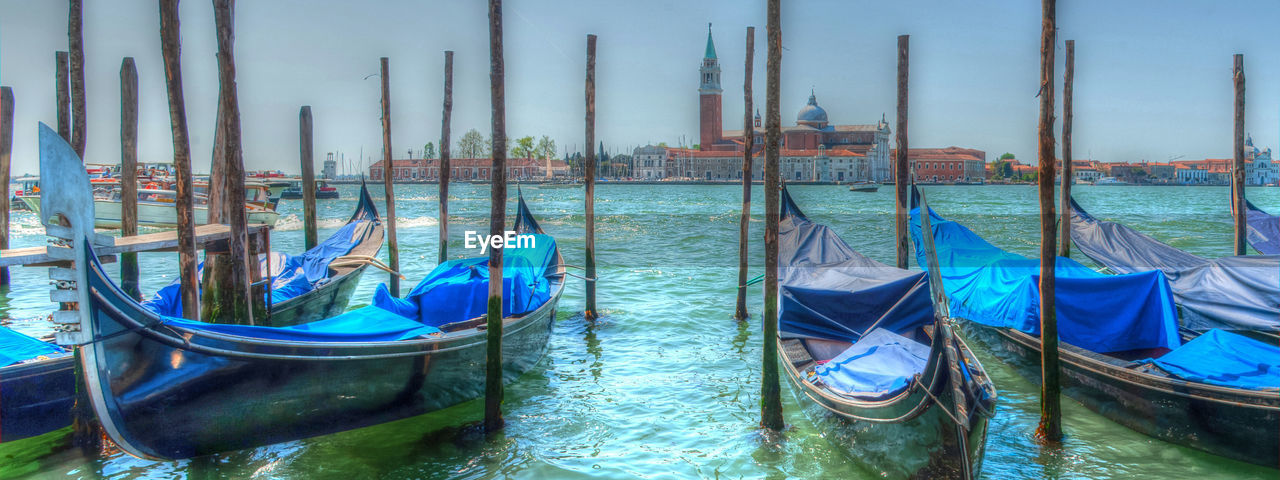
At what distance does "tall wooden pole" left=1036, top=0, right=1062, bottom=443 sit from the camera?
4.37 m

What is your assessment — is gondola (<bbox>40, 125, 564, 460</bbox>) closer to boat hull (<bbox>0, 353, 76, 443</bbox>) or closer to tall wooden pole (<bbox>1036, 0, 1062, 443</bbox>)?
boat hull (<bbox>0, 353, 76, 443</bbox>)

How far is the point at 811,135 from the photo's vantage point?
3105 inches

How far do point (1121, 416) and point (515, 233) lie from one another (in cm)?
626

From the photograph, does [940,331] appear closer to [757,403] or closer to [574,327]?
[757,403]

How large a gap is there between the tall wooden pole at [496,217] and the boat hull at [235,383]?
1.47ft

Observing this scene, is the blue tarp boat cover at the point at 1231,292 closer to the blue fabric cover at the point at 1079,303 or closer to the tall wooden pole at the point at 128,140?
the blue fabric cover at the point at 1079,303

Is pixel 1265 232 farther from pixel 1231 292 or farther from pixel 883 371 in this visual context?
pixel 883 371

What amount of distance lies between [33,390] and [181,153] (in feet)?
5.26

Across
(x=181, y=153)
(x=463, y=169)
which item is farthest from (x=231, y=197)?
(x=463, y=169)

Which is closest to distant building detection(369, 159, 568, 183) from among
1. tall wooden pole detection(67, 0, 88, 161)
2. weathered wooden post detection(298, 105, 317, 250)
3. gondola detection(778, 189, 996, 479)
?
weathered wooden post detection(298, 105, 317, 250)

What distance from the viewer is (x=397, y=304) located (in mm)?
5730

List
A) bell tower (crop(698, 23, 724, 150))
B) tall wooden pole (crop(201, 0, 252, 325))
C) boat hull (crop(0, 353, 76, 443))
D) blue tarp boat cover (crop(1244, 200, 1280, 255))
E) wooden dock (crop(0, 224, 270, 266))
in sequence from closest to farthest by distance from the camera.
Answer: wooden dock (crop(0, 224, 270, 266)) < boat hull (crop(0, 353, 76, 443)) < tall wooden pole (crop(201, 0, 252, 325)) < blue tarp boat cover (crop(1244, 200, 1280, 255)) < bell tower (crop(698, 23, 724, 150))

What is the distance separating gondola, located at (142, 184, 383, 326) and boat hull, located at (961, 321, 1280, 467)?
17.7 feet

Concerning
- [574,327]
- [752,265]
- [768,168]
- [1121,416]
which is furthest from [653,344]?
[752,265]
